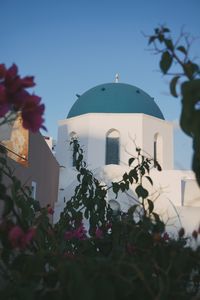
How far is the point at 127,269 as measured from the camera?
1111mm

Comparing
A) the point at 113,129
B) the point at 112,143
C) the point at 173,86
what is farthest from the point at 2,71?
the point at 112,143

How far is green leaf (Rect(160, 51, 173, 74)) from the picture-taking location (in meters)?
1.20

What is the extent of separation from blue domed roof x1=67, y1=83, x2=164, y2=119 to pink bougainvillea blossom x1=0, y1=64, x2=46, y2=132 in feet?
43.3

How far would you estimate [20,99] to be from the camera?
1075 mm

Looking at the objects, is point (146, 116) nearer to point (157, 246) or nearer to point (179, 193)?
point (179, 193)

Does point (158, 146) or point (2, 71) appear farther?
point (158, 146)

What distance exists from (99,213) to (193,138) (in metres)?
2.11

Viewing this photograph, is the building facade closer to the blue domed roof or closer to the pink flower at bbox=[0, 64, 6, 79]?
the pink flower at bbox=[0, 64, 6, 79]

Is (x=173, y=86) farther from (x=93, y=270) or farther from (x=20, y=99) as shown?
(x=93, y=270)

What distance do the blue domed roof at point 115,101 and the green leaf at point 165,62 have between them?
42.8 ft

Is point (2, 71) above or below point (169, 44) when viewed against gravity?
below

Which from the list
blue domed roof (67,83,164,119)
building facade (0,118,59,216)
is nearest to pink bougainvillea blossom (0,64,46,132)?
building facade (0,118,59,216)

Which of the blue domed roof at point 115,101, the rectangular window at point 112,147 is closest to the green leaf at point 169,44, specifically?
the rectangular window at point 112,147

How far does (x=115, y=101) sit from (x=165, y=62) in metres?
13.4
